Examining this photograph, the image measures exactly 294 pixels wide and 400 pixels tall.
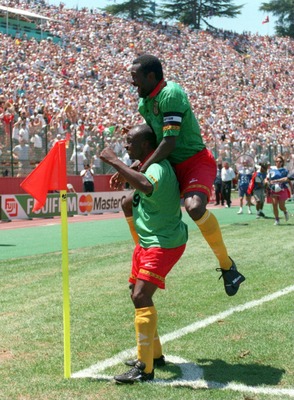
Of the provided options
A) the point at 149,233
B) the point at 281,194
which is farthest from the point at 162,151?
the point at 281,194

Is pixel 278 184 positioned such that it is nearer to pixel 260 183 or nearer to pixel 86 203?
pixel 260 183

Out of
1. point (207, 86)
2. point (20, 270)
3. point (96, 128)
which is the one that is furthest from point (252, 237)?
point (207, 86)

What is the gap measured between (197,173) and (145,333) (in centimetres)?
126

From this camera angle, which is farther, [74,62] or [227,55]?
[227,55]

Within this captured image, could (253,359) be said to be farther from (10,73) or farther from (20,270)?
(10,73)

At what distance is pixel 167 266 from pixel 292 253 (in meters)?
8.20

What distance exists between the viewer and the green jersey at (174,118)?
5.13 meters

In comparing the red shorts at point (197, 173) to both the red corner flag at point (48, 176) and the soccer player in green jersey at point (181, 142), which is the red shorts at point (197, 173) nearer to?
the soccer player in green jersey at point (181, 142)

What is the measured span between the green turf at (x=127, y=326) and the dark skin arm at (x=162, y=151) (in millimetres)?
A: 1452

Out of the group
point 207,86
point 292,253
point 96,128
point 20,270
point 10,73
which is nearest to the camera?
point 20,270

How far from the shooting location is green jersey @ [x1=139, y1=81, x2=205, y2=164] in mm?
5133

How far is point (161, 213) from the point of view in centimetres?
496

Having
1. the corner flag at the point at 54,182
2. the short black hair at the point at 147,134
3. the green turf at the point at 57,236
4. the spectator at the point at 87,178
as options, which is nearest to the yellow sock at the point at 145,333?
the corner flag at the point at 54,182

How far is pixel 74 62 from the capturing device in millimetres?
40594
